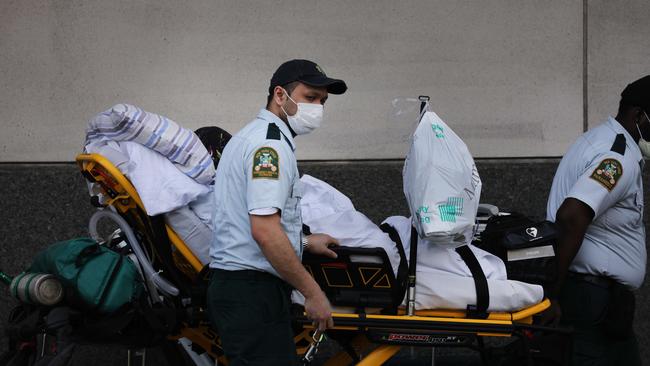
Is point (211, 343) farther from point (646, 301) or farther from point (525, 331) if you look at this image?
point (646, 301)

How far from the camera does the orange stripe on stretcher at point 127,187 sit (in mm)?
4430

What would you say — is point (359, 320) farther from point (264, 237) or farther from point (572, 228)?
point (572, 228)

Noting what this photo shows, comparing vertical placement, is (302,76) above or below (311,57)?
above

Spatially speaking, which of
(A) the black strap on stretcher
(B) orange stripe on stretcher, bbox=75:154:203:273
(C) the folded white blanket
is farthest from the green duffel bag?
(A) the black strap on stretcher

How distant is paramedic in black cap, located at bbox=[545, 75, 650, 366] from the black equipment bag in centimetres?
14

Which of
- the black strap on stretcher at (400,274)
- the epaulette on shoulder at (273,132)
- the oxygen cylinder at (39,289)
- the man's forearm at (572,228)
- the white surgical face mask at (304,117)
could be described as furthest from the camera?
the man's forearm at (572,228)

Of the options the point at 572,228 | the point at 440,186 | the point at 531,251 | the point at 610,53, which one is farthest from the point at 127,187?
the point at 610,53

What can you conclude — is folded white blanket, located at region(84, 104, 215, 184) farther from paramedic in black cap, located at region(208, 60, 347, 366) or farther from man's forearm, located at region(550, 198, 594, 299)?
man's forearm, located at region(550, 198, 594, 299)

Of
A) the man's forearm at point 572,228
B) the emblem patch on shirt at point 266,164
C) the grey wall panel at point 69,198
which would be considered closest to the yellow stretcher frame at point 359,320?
the man's forearm at point 572,228

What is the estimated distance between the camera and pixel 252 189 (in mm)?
3793

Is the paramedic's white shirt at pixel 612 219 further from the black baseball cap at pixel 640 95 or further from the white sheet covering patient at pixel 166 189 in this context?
the white sheet covering patient at pixel 166 189

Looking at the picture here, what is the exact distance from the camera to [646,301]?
6.55 m

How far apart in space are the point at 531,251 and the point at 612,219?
0.53 m

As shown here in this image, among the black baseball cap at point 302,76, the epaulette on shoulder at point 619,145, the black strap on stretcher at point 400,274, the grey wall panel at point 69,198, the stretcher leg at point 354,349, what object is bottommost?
the stretcher leg at point 354,349
